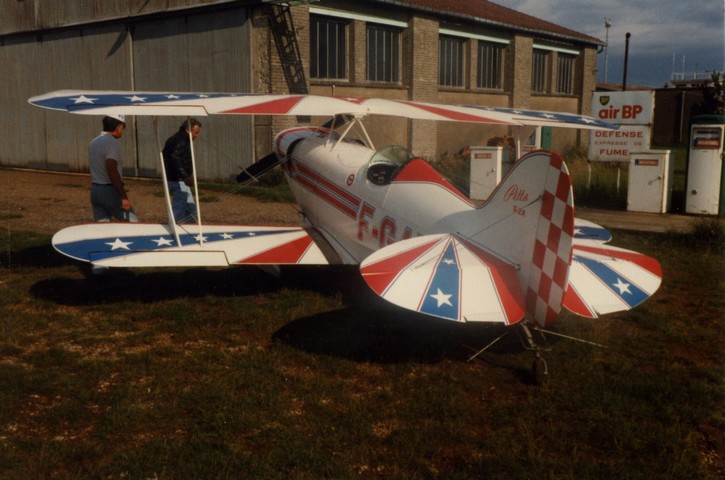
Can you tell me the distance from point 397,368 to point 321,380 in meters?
0.66

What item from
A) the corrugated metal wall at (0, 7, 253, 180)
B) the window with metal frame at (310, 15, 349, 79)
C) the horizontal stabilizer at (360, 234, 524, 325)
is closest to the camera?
the horizontal stabilizer at (360, 234, 524, 325)

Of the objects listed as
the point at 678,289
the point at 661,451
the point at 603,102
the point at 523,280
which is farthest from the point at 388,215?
the point at 603,102

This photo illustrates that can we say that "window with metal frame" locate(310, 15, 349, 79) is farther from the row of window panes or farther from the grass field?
the grass field

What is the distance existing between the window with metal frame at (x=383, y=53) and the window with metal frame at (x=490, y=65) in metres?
4.87

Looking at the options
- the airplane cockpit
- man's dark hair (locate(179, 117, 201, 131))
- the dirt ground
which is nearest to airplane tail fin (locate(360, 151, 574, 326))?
the airplane cockpit

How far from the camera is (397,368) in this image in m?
5.24

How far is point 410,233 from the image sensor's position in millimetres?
5844

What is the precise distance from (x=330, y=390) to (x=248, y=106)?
120 inches

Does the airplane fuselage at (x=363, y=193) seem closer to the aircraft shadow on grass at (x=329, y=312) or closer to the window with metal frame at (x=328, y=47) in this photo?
the aircraft shadow on grass at (x=329, y=312)

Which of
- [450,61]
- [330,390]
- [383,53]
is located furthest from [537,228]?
[450,61]

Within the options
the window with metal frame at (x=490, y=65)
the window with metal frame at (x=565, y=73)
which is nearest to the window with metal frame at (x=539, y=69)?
the window with metal frame at (x=565, y=73)

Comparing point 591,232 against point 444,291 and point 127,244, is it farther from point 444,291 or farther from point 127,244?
point 127,244

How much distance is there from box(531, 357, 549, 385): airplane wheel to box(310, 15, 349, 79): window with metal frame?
15.1 metres

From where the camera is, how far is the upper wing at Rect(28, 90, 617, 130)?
6.07 m
